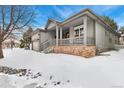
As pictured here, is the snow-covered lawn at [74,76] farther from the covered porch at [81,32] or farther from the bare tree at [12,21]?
the bare tree at [12,21]

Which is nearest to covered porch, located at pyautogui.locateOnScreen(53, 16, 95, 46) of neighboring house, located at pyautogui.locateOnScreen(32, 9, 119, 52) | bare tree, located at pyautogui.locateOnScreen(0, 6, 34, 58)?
neighboring house, located at pyautogui.locateOnScreen(32, 9, 119, 52)

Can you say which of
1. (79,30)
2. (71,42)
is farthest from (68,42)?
(79,30)

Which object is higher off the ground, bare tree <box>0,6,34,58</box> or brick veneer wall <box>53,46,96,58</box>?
bare tree <box>0,6,34,58</box>

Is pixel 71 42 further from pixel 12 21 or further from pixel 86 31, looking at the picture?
pixel 12 21

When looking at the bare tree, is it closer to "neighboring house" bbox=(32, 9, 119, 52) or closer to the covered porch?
"neighboring house" bbox=(32, 9, 119, 52)

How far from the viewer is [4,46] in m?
7.76

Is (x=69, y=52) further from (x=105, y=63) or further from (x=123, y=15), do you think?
(x=123, y=15)

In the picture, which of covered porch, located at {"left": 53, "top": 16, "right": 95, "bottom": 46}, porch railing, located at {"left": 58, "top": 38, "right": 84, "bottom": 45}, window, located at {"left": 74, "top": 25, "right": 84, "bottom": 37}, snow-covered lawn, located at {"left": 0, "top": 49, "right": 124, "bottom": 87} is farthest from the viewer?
window, located at {"left": 74, "top": 25, "right": 84, "bottom": 37}

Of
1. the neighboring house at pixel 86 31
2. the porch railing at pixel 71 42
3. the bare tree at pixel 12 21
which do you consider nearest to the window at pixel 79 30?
the neighboring house at pixel 86 31

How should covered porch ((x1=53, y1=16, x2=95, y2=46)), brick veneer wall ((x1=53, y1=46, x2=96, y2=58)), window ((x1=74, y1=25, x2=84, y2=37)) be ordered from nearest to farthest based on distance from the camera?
brick veneer wall ((x1=53, y1=46, x2=96, y2=58)), covered porch ((x1=53, y1=16, x2=95, y2=46)), window ((x1=74, y1=25, x2=84, y2=37))
